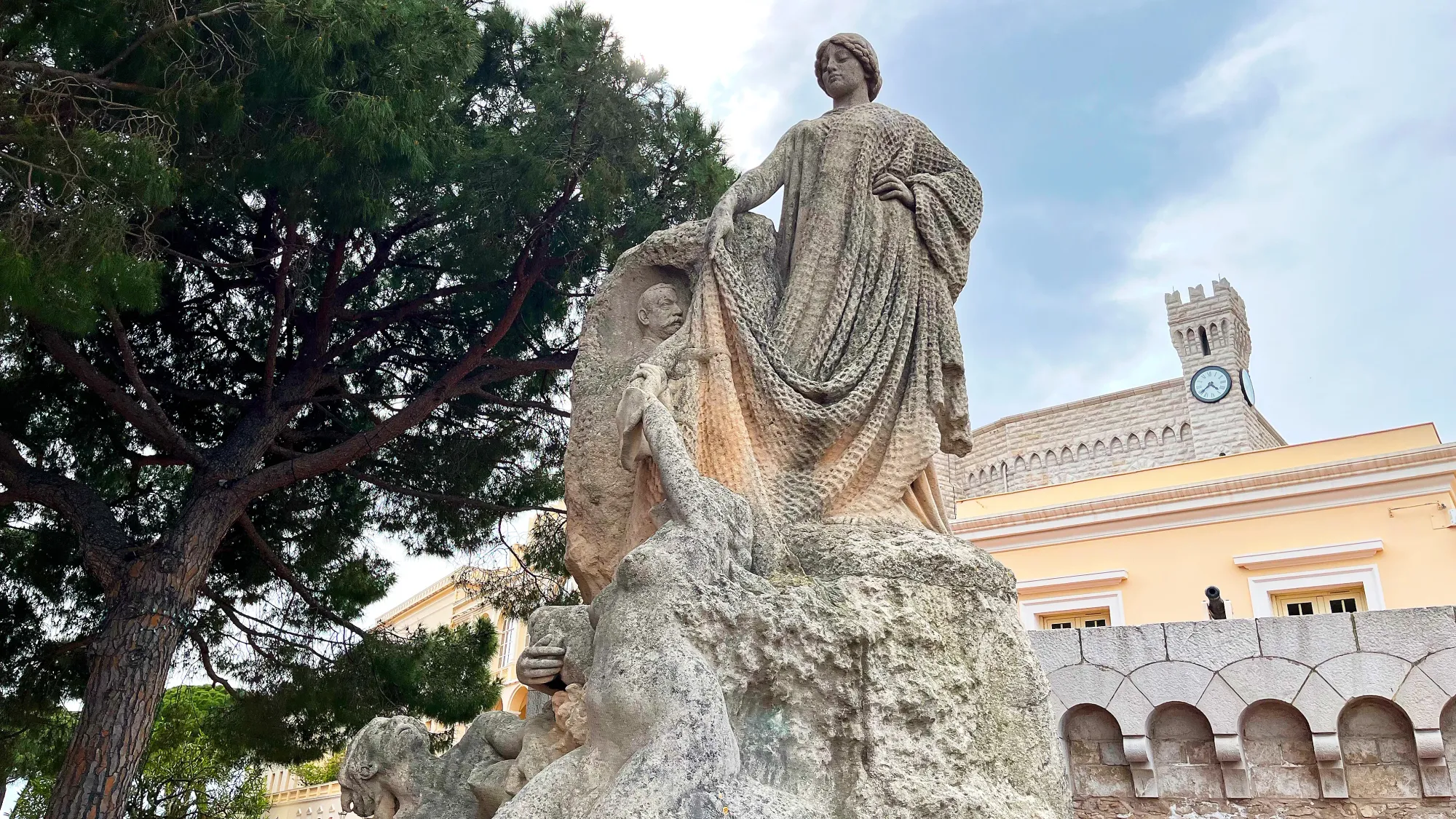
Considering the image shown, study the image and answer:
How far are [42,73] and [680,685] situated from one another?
5.32 metres

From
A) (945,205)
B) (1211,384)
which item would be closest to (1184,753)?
(945,205)

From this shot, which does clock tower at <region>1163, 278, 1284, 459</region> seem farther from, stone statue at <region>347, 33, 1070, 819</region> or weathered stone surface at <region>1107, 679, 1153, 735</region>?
stone statue at <region>347, 33, 1070, 819</region>

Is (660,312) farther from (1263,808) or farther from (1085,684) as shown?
(1263,808)

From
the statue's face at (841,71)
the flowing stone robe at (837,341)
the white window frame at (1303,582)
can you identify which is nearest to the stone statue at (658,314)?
the flowing stone robe at (837,341)

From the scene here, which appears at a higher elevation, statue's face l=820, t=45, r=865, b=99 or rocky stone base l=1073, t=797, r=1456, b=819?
statue's face l=820, t=45, r=865, b=99

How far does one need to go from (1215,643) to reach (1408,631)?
3.14 feet

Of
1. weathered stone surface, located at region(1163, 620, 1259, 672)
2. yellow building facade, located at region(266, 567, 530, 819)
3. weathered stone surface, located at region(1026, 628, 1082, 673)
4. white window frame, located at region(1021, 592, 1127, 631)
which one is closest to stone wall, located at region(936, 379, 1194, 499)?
yellow building facade, located at region(266, 567, 530, 819)

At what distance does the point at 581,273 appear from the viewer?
26.0ft

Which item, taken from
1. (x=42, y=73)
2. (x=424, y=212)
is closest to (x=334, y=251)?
(x=424, y=212)

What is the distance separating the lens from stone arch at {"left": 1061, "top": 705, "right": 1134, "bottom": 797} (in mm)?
6480

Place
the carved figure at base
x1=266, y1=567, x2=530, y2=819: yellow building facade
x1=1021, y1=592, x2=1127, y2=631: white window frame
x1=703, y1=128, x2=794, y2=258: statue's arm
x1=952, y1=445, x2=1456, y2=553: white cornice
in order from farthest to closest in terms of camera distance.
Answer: x1=1021, y1=592, x2=1127, y2=631: white window frame
x1=952, y1=445, x2=1456, y2=553: white cornice
x1=266, y1=567, x2=530, y2=819: yellow building facade
x1=703, y1=128, x2=794, y2=258: statue's arm
the carved figure at base

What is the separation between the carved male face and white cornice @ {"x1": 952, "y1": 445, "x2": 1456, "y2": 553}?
39.7ft

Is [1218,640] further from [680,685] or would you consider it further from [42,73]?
[42,73]

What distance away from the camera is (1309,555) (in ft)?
44.8
